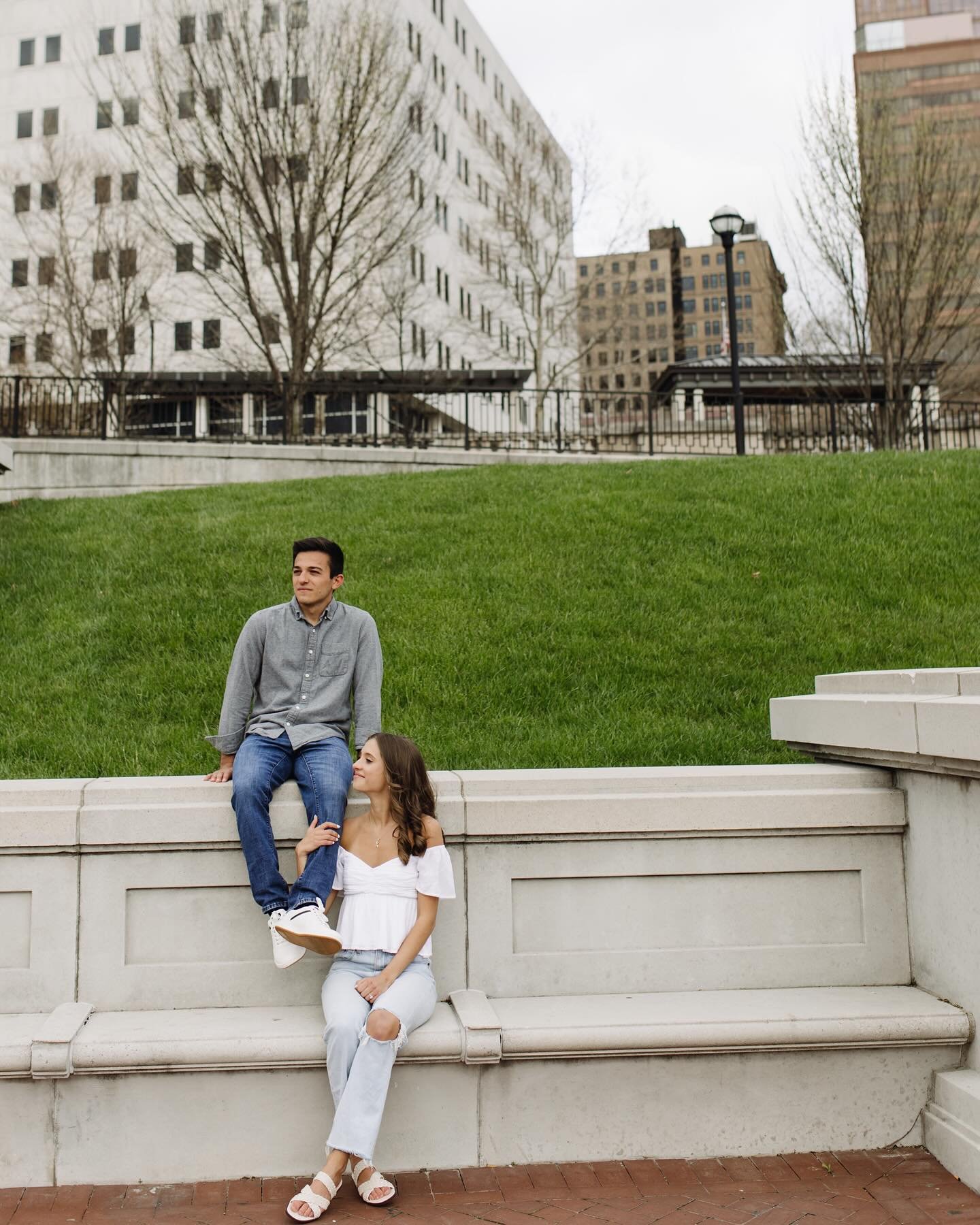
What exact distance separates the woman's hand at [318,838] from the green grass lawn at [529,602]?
208 centimetres

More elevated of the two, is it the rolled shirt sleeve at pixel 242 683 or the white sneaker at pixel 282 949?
the rolled shirt sleeve at pixel 242 683

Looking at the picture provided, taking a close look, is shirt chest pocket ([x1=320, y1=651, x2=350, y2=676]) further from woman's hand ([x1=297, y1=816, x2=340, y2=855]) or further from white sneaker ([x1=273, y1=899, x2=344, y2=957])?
white sneaker ([x1=273, y1=899, x2=344, y2=957])

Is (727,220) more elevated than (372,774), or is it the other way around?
(727,220)

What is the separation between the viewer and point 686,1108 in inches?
162

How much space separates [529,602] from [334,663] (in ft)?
14.1

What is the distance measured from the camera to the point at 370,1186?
368 centimetres

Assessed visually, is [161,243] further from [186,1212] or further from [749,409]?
[186,1212]

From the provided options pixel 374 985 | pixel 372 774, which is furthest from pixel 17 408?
pixel 374 985

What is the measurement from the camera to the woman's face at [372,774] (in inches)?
170

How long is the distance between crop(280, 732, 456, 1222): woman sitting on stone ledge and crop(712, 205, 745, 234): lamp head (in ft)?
50.3

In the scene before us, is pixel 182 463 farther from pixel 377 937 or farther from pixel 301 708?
pixel 377 937

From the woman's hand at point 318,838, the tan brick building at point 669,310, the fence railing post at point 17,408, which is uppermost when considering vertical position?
the tan brick building at point 669,310

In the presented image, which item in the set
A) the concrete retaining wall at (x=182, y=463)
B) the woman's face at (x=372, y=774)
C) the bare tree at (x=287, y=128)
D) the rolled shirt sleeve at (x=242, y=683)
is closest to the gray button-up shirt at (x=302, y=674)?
the rolled shirt sleeve at (x=242, y=683)

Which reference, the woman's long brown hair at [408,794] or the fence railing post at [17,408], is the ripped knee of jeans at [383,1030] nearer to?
the woman's long brown hair at [408,794]
